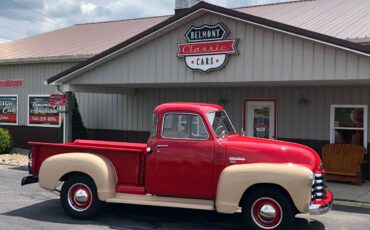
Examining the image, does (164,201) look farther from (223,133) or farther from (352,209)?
(352,209)

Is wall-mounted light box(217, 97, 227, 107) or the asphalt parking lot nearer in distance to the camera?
the asphalt parking lot

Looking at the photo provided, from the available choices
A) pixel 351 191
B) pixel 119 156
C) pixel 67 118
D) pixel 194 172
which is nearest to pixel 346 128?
pixel 351 191

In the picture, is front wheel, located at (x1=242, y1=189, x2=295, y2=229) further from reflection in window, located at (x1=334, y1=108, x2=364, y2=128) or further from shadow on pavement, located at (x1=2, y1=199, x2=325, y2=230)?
reflection in window, located at (x1=334, y1=108, x2=364, y2=128)

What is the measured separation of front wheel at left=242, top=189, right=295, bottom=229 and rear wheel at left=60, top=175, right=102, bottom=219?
8.20 ft

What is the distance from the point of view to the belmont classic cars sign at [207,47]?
11.0 meters

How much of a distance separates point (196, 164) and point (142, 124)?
29.7ft

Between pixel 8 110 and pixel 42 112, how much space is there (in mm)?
1952

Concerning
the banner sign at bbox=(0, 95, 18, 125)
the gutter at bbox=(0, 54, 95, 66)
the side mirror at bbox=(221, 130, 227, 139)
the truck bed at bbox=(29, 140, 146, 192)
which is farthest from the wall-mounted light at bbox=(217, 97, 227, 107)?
the banner sign at bbox=(0, 95, 18, 125)

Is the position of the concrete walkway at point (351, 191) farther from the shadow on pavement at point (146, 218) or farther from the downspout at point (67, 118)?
the downspout at point (67, 118)

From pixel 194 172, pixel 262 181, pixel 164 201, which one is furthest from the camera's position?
pixel 164 201

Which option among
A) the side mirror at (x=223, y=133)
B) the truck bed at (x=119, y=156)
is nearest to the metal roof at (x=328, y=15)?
the side mirror at (x=223, y=133)

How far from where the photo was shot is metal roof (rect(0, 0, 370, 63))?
13109 mm

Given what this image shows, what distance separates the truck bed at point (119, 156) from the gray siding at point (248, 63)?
376 cm

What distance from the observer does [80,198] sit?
309 inches
